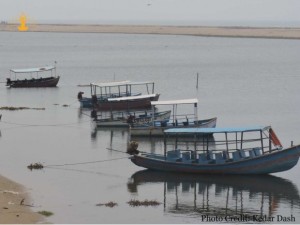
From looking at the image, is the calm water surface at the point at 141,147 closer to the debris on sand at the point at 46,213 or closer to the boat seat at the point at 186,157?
the debris on sand at the point at 46,213

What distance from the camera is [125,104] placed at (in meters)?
59.5

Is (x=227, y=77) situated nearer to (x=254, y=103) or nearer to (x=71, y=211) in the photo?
(x=254, y=103)

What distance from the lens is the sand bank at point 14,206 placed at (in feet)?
90.6

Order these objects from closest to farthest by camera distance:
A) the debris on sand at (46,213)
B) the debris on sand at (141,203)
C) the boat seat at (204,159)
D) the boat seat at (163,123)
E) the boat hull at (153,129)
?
1. the debris on sand at (46,213)
2. the debris on sand at (141,203)
3. the boat seat at (204,159)
4. the boat hull at (153,129)
5. the boat seat at (163,123)

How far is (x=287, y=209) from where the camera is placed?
31828 millimetres

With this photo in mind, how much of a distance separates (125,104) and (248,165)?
23811mm

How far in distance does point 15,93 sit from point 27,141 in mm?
29558

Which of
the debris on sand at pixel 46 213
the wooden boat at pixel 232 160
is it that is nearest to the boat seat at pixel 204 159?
the wooden boat at pixel 232 160

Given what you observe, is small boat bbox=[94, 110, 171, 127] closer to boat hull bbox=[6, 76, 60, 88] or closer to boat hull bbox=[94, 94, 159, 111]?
boat hull bbox=[94, 94, 159, 111]

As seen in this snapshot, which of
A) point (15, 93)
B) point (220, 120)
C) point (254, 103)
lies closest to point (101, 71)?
point (15, 93)

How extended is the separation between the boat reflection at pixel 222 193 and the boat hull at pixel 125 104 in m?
20.9

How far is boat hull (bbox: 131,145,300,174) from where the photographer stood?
3647cm

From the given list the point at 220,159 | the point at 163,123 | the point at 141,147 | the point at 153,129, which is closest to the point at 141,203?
the point at 220,159

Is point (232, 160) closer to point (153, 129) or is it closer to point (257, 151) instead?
point (257, 151)
